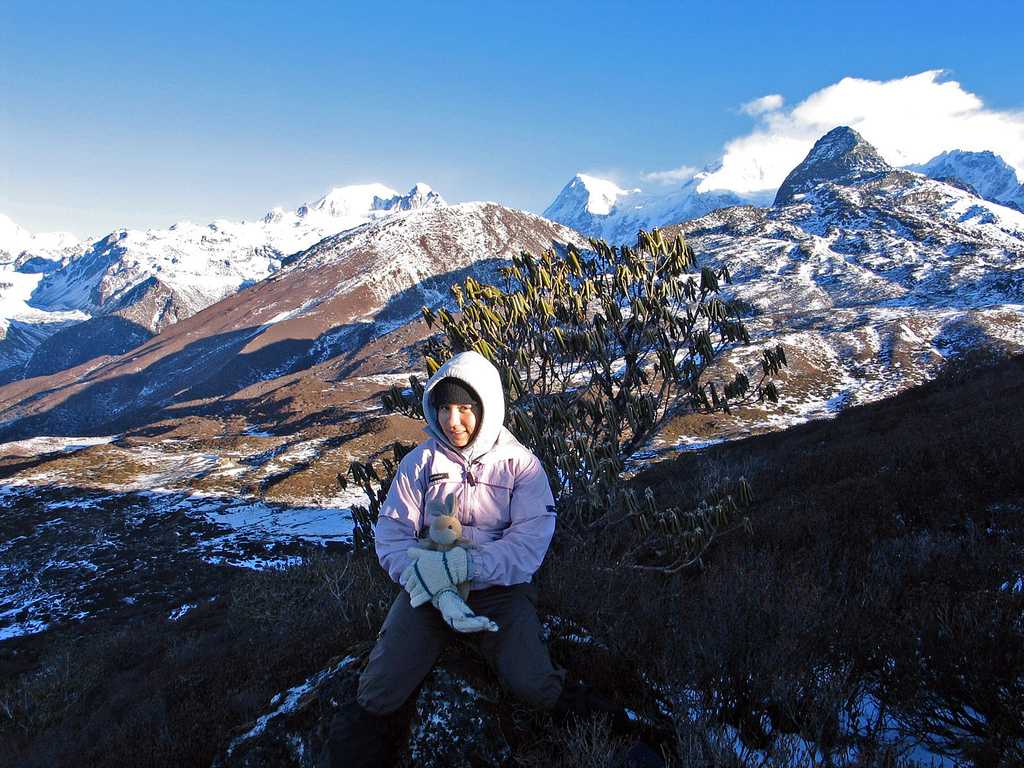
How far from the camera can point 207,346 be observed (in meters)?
168

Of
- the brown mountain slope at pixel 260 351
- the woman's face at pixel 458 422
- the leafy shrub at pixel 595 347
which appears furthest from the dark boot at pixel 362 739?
the brown mountain slope at pixel 260 351

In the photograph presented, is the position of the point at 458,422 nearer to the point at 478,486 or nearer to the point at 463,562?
the point at 478,486

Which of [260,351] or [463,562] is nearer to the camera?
[463,562]

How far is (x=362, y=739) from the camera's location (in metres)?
3.22

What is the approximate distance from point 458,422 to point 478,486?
0.50m

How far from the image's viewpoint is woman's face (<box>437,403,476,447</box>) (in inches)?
152

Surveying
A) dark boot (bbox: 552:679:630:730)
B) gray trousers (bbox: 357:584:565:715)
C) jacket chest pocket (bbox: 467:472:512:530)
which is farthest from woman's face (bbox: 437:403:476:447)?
dark boot (bbox: 552:679:630:730)

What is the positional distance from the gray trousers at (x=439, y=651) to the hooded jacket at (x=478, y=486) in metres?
0.45

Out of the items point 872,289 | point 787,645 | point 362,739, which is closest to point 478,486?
point 362,739

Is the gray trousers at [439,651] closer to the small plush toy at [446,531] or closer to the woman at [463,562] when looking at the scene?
the woman at [463,562]

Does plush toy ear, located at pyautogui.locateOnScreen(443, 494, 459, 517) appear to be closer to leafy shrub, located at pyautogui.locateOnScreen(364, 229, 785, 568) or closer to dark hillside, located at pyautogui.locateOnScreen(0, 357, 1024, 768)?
dark hillside, located at pyautogui.locateOnScreen(0, 357, 1024, 768)

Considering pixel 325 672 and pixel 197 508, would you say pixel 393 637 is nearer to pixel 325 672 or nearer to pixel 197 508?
pixel 325 672

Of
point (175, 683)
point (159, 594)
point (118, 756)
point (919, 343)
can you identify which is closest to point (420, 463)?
point (118, 756)

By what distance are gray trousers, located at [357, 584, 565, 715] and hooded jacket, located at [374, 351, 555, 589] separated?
45 centimetres
